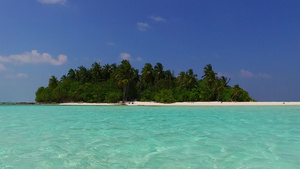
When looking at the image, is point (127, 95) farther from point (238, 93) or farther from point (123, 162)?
point (123, 162)

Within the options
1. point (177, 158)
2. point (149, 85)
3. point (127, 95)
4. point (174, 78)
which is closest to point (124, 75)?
point (127, 95)

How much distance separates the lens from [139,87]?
3044 inches

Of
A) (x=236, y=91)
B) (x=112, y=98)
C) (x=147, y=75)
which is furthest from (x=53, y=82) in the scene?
(x=236, y=91)

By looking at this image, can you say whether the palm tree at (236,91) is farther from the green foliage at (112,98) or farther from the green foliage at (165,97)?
the green foliage at (112,98)

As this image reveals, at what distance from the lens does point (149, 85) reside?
7425 centimetres

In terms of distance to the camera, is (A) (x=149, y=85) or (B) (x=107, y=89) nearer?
(B) (x=107, y=89)

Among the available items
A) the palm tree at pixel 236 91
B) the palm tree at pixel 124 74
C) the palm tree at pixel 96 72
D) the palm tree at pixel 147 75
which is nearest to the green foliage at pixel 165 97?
the palm tree at pixel 124 74

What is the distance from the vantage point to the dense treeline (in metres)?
64.1

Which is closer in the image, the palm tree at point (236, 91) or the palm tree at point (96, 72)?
the palm tree at point (236, 91)

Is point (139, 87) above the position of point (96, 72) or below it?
below

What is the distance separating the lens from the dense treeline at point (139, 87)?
64.1m

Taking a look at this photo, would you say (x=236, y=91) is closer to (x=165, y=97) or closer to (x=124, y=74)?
(x=165, y=97)

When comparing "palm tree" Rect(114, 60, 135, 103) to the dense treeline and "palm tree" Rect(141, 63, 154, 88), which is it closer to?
the dense treeline

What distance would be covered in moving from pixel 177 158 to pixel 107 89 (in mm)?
63148
